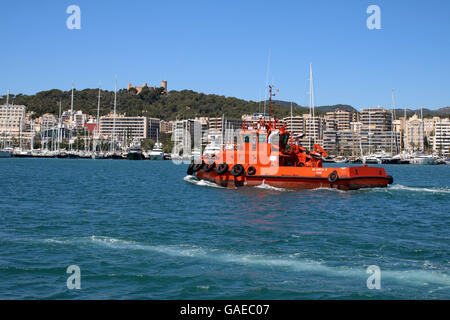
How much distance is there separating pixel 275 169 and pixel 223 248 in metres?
17.0

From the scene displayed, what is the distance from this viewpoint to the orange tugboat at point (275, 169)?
95.9ft

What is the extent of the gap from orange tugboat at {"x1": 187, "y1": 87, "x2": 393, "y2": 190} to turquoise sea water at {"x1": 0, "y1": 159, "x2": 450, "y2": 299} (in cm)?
500

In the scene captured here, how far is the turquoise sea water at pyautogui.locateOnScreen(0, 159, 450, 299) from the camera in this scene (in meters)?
9.48

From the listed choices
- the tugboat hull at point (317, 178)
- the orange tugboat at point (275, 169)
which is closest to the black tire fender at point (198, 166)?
the orange tugboat at point (275, 169)

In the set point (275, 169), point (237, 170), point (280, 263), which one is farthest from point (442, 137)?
point (280, 263)

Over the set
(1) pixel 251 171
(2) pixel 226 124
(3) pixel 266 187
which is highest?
(2) pixel 226 124

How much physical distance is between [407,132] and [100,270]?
201 metres

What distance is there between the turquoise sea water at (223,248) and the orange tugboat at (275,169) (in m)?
5.00

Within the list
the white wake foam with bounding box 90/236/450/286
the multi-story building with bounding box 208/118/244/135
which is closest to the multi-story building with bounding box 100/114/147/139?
the multi-story building with bounding box 208/118/244/135

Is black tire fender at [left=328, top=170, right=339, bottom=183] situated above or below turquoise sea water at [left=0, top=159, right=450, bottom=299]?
above

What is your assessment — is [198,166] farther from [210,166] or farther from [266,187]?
[266,187]

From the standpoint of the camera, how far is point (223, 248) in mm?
13000

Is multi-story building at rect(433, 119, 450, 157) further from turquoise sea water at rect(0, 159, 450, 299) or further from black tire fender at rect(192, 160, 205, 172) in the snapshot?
turquoise sea water at rect(0, 159, 450, 299)
